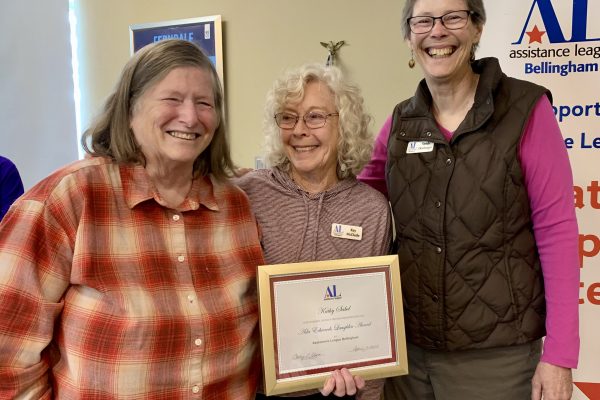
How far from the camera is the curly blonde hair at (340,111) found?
1.61 meters

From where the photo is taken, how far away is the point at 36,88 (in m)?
3.44

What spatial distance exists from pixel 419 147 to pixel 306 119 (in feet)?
1.22

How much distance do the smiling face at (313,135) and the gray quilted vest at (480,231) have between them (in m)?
0.29

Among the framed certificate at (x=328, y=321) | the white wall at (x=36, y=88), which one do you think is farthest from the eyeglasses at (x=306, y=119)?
the white wall at (x=36, y=88)

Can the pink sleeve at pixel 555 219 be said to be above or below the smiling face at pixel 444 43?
below

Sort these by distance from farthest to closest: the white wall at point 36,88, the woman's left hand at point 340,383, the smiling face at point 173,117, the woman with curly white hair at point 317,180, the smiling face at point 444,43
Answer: the white wall at point 36,88
the woman with curly white hair at point 317,180
the smiling face at point 444,43
the woman's left hand at point 340,383
the smiling face at point 173,117

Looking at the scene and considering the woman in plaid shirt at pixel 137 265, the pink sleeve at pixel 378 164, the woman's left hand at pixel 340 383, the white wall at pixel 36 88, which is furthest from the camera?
the white wall at pixel 36 88

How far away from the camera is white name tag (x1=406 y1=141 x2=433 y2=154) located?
4.98 ft

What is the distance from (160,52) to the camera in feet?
4.05

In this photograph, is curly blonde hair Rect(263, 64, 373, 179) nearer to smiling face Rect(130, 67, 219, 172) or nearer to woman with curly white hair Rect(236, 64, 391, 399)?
woman with curly white hair Rect(236, 64, 391, 399)

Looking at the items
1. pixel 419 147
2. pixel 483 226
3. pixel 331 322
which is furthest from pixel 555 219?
pixel 331 322
